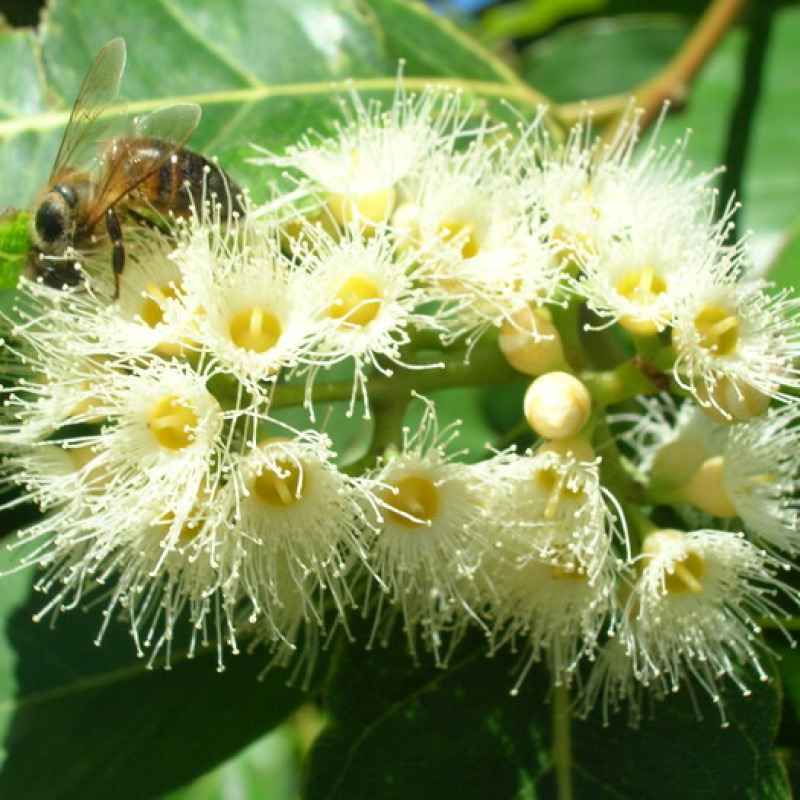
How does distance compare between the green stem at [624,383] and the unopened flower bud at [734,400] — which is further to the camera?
the green stem at [624,383]

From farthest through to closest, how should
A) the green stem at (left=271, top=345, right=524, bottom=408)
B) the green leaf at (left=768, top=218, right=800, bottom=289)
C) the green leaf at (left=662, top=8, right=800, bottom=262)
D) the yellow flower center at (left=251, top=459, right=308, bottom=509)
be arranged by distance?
the green leaf at (left=662, top=8, right=800, bottom=262)
the green leaf at (left=768, top=218, right=800, bottom=289)
the green stem at (left=271, top=345, right=524, bottom=408)
the yellow flower center at (left=251, top=459, right=308, bottom=509)

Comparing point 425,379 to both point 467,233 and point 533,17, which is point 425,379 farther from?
point 533,17

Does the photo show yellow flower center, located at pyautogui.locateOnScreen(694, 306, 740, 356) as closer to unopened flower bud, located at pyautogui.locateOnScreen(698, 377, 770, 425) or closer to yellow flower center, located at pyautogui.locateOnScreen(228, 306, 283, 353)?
unopened flower bud, located at pyautogui.locateOnScreen(698, 377, 770, 425)

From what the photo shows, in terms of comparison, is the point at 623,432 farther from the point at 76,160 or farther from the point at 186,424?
the point at 76,160

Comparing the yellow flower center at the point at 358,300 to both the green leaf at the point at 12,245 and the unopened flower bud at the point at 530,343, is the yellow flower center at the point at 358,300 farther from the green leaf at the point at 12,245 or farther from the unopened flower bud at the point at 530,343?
the green leaf at the point at 12,245

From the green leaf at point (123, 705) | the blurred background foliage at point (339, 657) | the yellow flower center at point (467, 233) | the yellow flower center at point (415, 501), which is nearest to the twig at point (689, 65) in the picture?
the blurred background foliage at point (339, 657)

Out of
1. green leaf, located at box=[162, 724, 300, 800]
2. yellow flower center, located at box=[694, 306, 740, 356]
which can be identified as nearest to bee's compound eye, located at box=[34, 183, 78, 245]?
yellow flower center, located at box=[694, 306, 740, 356]
